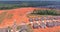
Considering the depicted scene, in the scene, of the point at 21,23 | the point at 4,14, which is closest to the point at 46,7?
the point at 21,23

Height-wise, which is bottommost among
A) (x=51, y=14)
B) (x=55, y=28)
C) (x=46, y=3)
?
(x=55, y=28)

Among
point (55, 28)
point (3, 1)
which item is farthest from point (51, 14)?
point (3, 1)

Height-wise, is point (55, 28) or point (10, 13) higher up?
point (10, 13)

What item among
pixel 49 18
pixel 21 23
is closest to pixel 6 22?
pixel 21 23

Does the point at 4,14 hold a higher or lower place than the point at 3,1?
lower

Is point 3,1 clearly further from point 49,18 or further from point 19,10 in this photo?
point 49,18

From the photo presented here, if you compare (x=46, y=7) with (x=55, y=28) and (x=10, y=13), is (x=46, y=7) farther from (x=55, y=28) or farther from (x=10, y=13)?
(x=10, y=13)

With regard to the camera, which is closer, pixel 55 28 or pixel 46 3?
pixel 55 28

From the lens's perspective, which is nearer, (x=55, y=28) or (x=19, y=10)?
(x=55, y=28)
